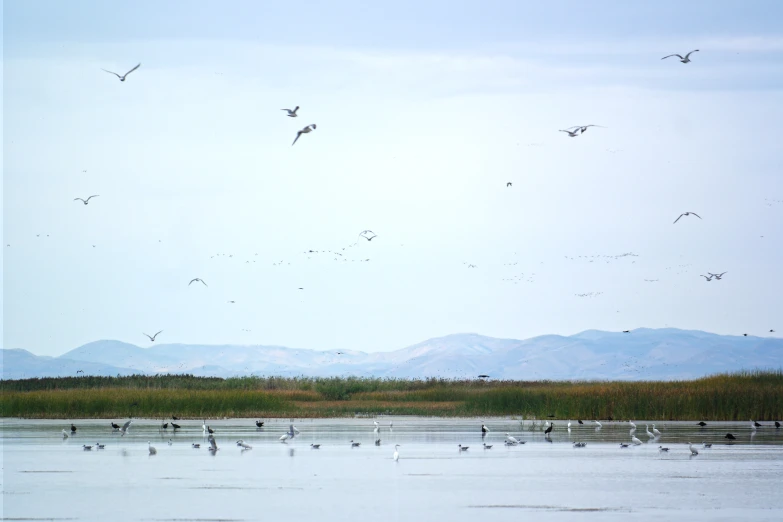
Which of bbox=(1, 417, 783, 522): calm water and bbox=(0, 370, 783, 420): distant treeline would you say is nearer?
bbox=(1, 417, 783, 522): calm water

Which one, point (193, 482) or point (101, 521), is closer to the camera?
point (101, 521)

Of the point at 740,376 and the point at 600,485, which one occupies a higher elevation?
the point at 740,376

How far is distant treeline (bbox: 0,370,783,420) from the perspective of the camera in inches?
1373

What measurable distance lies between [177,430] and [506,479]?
1457 centimetres

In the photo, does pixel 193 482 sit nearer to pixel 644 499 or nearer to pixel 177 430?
pixel 644 499

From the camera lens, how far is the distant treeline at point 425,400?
34.9m

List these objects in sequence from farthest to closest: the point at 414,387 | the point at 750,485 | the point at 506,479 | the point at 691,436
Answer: the point at 414,387
the point at 691,436
the point at 506,479
the point at 750,485

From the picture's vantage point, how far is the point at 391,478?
1916 centimetres

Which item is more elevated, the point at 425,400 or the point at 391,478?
the point at 425,400

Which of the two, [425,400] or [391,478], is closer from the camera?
[391,478]

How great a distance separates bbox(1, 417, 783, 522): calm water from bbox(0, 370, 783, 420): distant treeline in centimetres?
527

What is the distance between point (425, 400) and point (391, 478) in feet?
92.5

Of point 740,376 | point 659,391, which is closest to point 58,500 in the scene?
point 659,391

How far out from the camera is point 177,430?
102 feet
